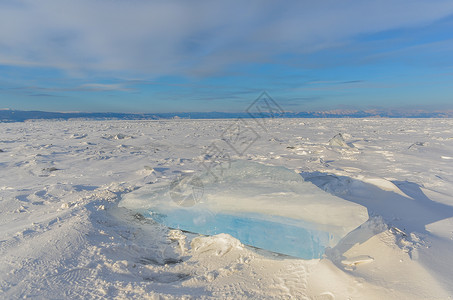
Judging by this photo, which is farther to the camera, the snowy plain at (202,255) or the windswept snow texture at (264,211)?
the windswept snow texture at (264,211)

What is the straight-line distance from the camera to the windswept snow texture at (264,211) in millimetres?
2082

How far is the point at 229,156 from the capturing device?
7.34m

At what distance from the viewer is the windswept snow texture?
2082mm

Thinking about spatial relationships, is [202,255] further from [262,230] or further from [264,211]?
[264,211]

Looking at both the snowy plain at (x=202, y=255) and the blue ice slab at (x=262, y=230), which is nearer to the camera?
the snowy plain at (x=202, y=255)

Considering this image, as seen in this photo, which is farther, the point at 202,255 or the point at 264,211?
the point at 264,211

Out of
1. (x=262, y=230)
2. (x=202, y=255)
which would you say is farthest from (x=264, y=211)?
(x=202, y=255)

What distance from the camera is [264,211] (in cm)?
233

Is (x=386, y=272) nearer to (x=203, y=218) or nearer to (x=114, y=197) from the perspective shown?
(x=203, y=218)

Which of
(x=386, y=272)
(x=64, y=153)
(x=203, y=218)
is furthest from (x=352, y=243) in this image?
(x=64, y=153)

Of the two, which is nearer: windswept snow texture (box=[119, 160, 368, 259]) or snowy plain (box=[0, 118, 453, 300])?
snowy plain (box=[0, 118, 453, 300])

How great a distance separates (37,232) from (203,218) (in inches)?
56.5

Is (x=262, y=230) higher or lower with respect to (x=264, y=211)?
lower

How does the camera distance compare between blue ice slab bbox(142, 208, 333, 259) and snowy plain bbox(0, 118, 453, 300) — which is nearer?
snowy plain bbox(0, 118, 453, 300)
